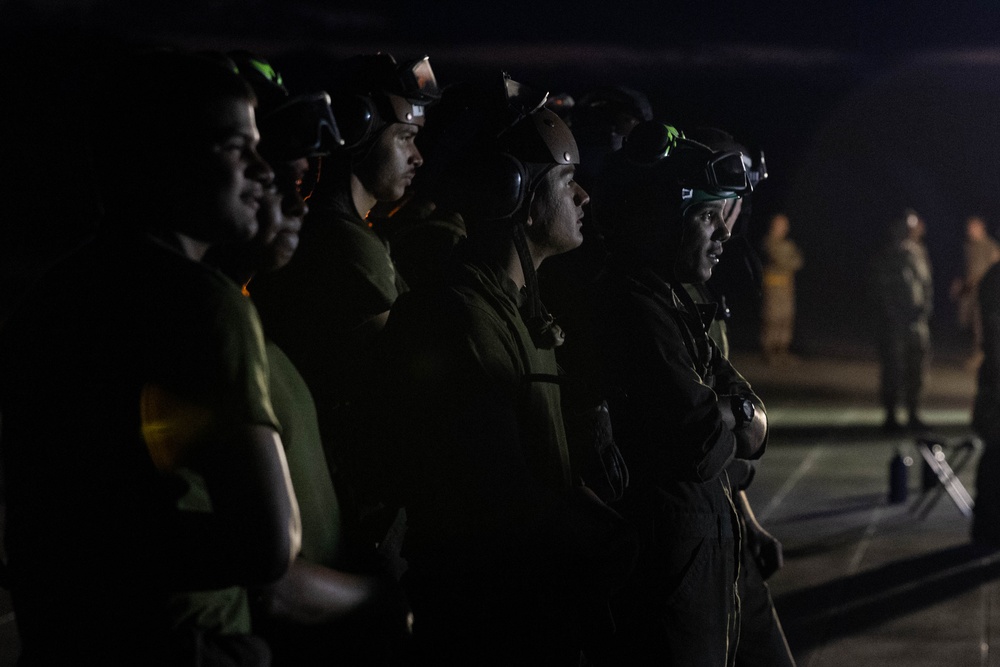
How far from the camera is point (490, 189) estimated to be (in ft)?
10.9

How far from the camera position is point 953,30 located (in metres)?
30.5

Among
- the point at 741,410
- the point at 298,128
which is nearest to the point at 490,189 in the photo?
the point at 298,128

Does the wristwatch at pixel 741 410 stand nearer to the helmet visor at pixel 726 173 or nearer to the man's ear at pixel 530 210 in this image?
the helmet visor at pixel 726 173

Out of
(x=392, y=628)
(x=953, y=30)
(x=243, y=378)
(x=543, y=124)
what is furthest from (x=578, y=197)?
(x=953, y=30)

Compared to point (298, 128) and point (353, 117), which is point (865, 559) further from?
point (298, 128)

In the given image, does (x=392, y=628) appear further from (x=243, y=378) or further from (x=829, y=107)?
(x=829, y=107)

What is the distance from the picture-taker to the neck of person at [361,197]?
419cm

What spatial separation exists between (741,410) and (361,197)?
48.6 inches

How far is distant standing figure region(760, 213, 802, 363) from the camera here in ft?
63.6

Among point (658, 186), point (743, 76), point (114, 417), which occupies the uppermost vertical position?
point (114, 417)

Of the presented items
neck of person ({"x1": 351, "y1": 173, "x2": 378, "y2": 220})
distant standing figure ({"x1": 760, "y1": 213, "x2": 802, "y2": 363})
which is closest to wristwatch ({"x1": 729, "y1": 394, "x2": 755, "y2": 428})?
neck of person ({"x1": 351, "y1": 173, "x2": 378, "y2": 220})

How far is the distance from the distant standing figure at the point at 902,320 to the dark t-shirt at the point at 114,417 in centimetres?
1258

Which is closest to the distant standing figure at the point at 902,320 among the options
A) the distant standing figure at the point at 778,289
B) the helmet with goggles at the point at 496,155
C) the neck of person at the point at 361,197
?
the distant standing figure at the point at 778,289

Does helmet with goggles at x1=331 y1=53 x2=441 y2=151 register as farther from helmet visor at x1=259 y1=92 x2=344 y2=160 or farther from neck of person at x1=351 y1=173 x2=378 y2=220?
helmet visor at x1=259 y1=92 x2=344 y2=160
